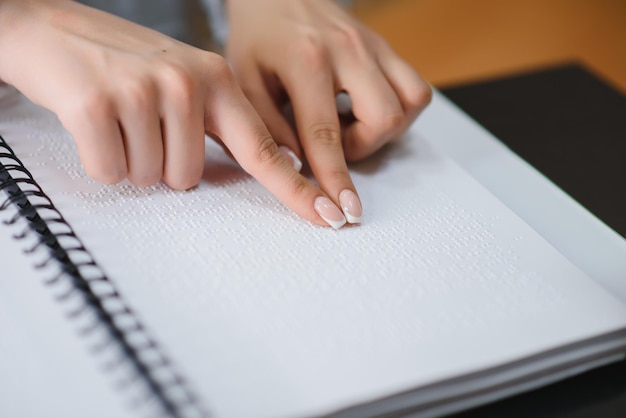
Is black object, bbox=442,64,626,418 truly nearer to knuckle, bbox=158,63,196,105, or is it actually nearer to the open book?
the open book

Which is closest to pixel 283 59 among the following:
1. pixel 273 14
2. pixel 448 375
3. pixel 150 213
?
pixel 273 14

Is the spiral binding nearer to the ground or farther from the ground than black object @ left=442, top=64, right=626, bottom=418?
nearer to the ground

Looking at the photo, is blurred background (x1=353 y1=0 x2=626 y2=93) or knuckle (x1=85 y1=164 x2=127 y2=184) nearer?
knuckle (x1=85 y1=164 x2=127 y2=184)

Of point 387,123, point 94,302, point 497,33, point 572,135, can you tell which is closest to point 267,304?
point 94,302

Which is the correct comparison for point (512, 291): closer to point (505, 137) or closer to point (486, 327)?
point (486, 327)

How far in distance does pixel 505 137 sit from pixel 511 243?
0.21 metres

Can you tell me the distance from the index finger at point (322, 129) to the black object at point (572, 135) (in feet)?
0.56

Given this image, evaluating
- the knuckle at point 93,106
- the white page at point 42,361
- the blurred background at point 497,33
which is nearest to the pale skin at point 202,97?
the knuckle at point 93,106

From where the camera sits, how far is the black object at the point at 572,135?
38cm

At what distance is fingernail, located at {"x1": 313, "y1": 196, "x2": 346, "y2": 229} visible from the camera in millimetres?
439

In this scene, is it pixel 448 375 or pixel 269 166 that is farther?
pixel 269 166

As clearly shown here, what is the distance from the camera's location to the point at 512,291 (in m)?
0.39

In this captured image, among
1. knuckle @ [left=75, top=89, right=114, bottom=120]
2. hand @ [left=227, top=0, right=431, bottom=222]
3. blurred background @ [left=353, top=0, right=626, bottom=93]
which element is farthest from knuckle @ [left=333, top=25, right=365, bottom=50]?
blurred background @ [left=353, top=0, right=626, bottom=93]

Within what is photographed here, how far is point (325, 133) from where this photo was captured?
0.51m
